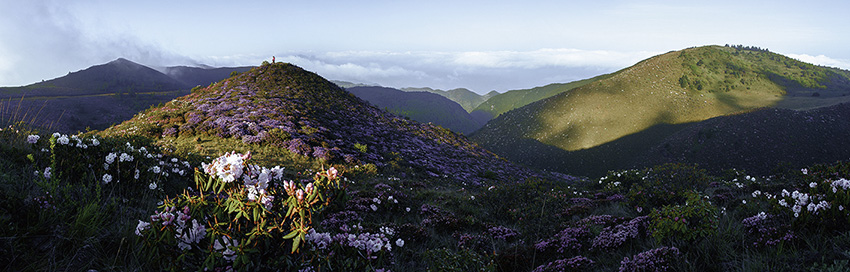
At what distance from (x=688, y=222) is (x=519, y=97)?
15655cm

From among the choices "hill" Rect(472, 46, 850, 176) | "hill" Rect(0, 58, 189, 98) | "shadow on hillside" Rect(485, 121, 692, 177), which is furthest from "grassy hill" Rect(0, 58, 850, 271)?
"hill" Rect(0, 58, 189, 98)

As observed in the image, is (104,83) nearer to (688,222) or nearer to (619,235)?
(619,235)

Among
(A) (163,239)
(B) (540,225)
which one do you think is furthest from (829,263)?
(A) (163,239)

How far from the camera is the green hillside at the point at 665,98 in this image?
47272 millimetres

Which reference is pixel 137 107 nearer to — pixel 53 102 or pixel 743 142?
pixel 53 102

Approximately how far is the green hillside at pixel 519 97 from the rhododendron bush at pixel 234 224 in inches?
5703

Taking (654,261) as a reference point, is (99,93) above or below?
above

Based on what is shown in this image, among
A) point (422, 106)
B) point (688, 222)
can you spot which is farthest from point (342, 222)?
point (422, 106)

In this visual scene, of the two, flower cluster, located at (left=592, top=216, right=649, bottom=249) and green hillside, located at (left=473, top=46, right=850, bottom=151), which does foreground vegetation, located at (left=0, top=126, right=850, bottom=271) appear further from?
green hillside, located at (left=473, top=46, right=850, bottom=151)

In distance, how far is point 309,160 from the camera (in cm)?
1541

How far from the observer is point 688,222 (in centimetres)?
476

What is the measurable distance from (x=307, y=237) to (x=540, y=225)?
624 cm

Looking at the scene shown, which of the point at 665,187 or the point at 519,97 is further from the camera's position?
the point at 519,97

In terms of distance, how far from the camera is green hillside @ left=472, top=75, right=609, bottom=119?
142m
